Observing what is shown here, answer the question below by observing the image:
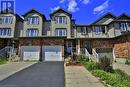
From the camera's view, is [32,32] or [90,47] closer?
[90,47]

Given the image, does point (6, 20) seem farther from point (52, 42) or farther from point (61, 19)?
point (52, 42)

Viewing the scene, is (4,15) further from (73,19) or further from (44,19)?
(73,19)

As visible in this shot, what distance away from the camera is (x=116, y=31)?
4022cm

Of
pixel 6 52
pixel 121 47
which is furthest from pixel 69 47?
pixel 6 52

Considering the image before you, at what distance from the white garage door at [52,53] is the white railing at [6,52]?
5542 mm

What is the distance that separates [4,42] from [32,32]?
7.57m

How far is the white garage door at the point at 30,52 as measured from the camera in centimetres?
3441

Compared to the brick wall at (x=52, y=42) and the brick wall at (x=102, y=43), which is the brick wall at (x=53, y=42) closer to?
the brick wall at (x=52, y=42)

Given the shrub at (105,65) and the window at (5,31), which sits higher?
the window at (5,31)

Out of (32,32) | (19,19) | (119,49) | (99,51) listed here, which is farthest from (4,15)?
(119,49)

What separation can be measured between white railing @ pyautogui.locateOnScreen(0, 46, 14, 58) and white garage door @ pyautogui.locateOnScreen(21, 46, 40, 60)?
2.23 meters

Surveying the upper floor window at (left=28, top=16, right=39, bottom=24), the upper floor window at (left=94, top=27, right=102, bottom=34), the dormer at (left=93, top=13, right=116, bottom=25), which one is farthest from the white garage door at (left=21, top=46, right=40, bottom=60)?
the dormer at (left=93, top=13, right=116, bottom=25)

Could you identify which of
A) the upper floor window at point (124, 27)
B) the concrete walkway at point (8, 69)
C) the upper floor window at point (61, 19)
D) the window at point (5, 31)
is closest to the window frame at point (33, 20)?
the upper floor window at point (61, 19)

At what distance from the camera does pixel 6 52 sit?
35.9 m
